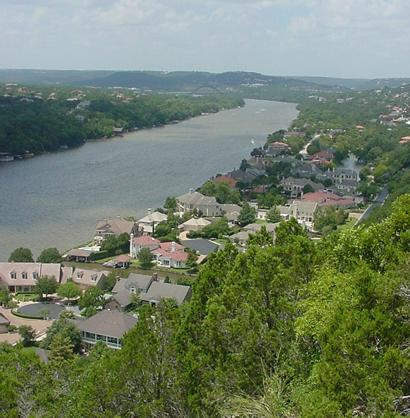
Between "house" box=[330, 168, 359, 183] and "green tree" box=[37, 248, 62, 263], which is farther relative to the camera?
"house" box=[330, 168, 359, 183]

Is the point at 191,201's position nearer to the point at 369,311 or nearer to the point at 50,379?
the point at 50,379

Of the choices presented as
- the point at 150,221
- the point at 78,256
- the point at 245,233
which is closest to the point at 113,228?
the point at 150,221

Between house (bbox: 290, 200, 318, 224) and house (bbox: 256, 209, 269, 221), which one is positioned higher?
house (bbox: 290, 200, 318, 224)

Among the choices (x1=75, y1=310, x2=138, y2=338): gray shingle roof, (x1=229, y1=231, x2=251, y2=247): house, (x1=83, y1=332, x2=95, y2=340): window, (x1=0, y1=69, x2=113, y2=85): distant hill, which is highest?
(x1=0, y1=69, x2=113, y2=85): distant hill

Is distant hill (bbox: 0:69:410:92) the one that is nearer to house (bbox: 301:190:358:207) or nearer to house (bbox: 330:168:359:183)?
house (bbox: 330:168:359:183)

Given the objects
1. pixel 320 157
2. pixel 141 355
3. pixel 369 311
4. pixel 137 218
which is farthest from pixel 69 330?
pixel 320 157

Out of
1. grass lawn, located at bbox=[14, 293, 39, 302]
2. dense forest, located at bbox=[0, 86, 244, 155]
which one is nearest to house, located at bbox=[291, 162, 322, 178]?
dense forest, located at bbox=[0, 86, 244, 155]
